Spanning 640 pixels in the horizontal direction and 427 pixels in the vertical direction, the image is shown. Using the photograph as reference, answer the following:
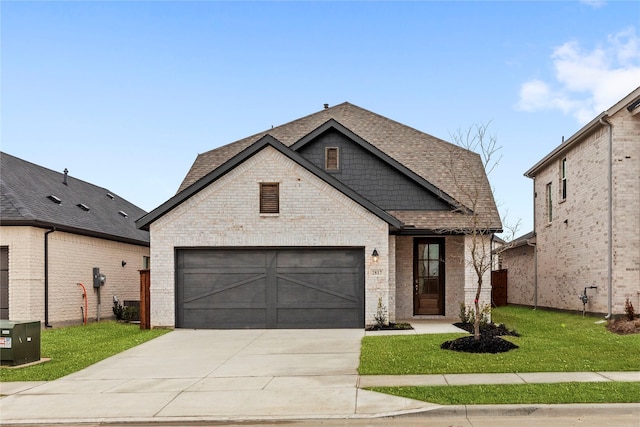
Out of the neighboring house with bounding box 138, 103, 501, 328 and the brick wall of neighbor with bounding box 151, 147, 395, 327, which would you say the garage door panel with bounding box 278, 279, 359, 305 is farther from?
the brick wall of neighbor with bounding box 151, 147, 395, 327

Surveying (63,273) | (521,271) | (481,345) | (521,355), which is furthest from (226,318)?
(521,271)

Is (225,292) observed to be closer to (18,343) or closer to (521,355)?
(18,343)

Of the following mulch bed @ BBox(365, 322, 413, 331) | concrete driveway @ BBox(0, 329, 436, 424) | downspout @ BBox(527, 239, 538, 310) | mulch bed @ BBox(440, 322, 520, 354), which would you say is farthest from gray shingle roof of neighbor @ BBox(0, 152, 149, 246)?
downspout @ BBox(527, 239, 538, 310)

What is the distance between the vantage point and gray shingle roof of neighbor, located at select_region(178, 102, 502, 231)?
60.2 feet

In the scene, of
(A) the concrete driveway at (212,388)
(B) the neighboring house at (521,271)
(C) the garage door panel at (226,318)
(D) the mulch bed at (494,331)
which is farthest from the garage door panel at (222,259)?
A: (B) the neighboring house at (521,271)

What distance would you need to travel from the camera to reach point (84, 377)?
418 inches

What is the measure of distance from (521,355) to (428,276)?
7.75 meters

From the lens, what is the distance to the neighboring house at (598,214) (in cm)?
1680

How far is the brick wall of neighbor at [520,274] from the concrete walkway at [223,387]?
51.6 feet

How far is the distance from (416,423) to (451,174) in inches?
560

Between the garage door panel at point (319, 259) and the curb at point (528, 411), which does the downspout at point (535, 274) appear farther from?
the curb at point (528, 411)

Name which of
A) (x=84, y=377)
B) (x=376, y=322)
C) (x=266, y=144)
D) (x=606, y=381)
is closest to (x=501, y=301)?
(x=376, y=322)

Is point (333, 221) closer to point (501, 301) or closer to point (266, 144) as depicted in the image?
point (266, 144)

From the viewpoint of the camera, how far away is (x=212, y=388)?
941cm
